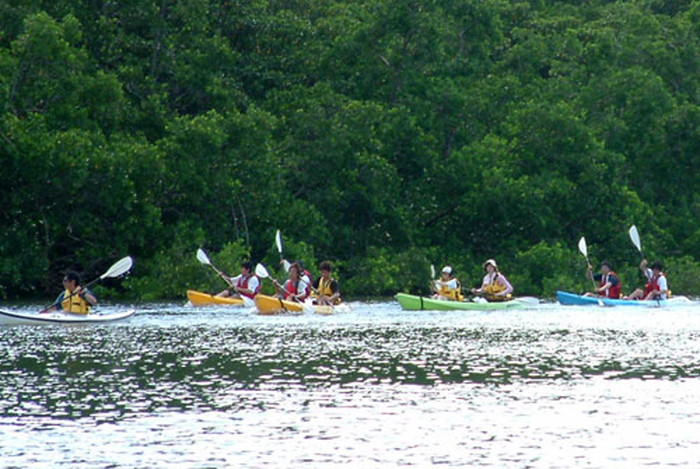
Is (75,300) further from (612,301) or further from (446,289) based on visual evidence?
(612,301)

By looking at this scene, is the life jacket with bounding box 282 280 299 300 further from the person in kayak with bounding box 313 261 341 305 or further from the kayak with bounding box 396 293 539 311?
the kayak with bounding box 396 293 539 311

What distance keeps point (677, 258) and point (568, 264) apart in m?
6.14

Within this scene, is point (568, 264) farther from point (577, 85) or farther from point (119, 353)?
point (119, 353)

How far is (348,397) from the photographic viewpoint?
14.3 meters

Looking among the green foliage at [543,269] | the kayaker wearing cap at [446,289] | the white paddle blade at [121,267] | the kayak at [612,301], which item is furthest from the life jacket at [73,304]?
the green foliage at [543,269]

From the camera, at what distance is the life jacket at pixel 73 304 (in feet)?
83.6

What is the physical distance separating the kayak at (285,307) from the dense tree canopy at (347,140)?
6221 mm

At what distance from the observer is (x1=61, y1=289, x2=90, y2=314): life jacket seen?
2548 cm

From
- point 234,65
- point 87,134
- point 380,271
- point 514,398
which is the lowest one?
point 514,398

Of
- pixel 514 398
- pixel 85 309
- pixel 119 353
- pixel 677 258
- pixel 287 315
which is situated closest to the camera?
pixel 514 398

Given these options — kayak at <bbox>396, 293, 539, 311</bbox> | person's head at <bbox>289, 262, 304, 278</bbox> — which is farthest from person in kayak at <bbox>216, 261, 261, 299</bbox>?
kayak at <bbox>396, 293, 539, 311</bbox>

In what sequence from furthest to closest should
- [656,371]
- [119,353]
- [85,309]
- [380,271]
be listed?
[380,271] → [85,309] → [119,353] → [656,371]

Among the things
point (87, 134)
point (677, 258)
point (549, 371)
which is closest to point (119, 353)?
point (549, 371)

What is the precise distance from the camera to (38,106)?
3494 centimetres
